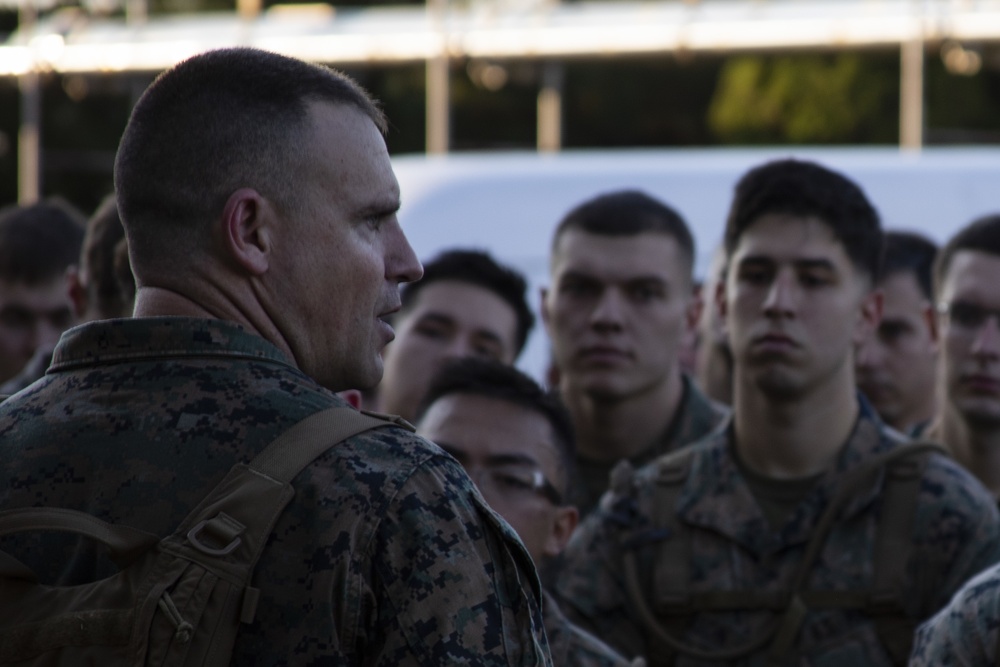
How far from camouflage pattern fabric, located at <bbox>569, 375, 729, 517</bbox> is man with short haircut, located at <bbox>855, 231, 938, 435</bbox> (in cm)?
95

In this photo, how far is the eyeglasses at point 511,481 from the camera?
3520 mm

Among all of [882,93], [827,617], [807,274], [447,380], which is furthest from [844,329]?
[882,93]

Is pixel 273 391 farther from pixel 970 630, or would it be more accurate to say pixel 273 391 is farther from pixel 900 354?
pixel 900 354

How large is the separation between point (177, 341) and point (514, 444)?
1.83m

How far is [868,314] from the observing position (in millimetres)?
4312

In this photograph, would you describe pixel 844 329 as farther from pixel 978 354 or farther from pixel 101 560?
pixel 101 560

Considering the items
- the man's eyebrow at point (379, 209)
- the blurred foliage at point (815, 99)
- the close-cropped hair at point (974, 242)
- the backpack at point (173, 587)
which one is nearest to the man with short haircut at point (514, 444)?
the man's eyebrow at point (379, 209)

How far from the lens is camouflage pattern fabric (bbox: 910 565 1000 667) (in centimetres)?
256

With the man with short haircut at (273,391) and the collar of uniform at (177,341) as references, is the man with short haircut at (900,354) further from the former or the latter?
the collar of uniform at (177,341)

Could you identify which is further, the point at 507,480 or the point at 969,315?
the point at 969,315

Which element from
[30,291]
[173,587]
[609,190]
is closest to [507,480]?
[173,587]

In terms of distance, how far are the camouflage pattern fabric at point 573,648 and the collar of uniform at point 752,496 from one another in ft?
2.59

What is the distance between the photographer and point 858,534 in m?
3.76

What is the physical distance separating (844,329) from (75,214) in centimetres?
287
